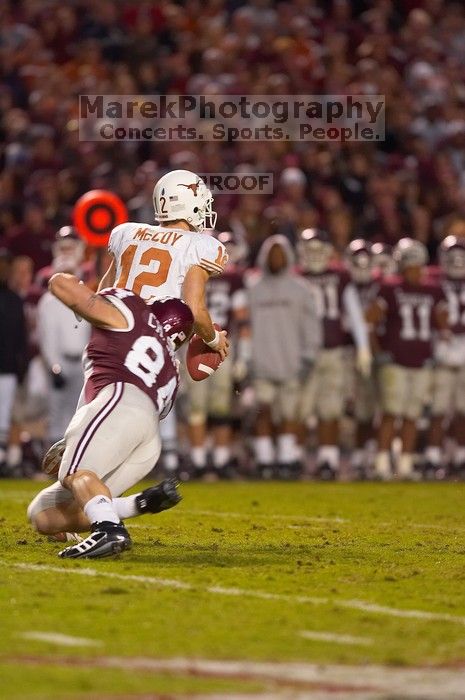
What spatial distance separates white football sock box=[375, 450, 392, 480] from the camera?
13384 millimetres

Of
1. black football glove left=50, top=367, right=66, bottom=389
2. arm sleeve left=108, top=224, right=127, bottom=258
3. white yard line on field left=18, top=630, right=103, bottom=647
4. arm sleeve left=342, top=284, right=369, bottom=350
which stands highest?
arm sleeve left=108, top=224, right=127, bottom=258

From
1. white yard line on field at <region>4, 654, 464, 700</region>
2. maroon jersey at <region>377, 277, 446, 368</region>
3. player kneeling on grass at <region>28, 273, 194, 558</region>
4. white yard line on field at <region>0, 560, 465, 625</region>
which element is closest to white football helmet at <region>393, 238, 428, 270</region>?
maroon jersey at <region>377, 277, 446, 368</region>

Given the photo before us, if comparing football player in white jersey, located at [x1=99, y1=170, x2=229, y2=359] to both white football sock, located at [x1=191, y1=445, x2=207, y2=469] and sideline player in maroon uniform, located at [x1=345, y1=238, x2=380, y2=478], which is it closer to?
white football sock, located at [x1=191, y1=445, x2=207, y2=469]

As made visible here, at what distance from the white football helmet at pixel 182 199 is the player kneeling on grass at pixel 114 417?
0.59 m

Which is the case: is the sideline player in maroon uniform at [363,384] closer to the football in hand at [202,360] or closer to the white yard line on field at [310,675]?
the football in hand at [202,360]

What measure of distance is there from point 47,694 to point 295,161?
12521mm

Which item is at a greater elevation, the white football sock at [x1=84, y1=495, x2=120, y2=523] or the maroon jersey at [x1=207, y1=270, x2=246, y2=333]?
the maroon jersey at [x1=207, y1=270, x2=246, y2=333]

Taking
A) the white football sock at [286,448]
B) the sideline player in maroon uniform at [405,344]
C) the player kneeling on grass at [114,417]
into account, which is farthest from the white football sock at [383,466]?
the player kneeling on grass at [114,417]

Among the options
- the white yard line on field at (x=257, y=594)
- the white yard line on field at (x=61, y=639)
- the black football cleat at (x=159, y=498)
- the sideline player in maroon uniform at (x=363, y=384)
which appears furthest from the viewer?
the sideline player in maroon uniform at (x=363, y=384)

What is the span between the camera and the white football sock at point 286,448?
13.2 metres

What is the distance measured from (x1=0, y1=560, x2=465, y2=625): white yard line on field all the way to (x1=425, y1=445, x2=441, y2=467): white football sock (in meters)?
7.77

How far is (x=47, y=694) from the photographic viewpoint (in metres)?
3.82
